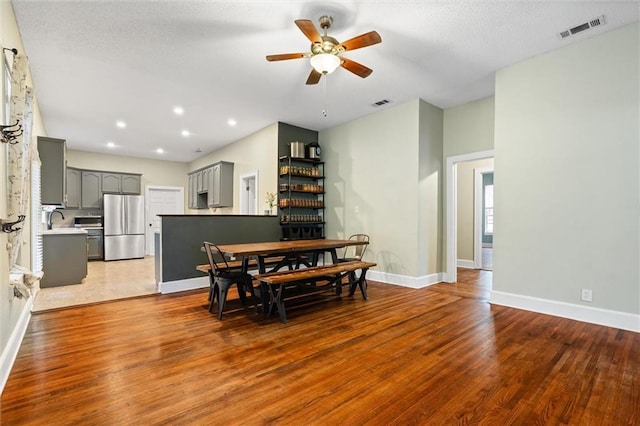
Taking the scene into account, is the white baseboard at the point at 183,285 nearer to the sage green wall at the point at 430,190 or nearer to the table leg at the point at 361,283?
the table leg at the point at 361,283

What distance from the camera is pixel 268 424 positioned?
161 centimetres

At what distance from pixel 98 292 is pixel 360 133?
16.2 feet

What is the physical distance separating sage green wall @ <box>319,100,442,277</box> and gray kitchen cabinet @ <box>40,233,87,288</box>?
456cm

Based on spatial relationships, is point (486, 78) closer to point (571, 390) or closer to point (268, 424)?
point (571, 390)

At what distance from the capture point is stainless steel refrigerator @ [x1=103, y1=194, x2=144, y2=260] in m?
7.74

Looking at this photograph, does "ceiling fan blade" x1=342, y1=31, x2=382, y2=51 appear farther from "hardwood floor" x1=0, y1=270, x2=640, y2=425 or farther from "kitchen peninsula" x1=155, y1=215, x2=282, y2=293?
"kitchen peninsula" x1=155, y1=215, x2=282, y2=293

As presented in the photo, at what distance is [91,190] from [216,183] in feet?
11.4

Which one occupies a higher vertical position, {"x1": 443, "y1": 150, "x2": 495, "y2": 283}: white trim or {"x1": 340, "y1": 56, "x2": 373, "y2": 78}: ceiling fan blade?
{"x1": 340, "y1": 56, "x2": 373, "y2": 78}: ceiling fan blade

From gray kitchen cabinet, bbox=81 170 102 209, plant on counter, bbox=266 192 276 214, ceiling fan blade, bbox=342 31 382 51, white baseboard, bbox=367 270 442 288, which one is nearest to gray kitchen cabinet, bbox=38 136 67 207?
plant on counter, bbox=266 192 276 214

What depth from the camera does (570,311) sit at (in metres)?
3.28

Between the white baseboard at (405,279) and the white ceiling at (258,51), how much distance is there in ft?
9.31

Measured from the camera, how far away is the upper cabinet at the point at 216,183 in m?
7.33

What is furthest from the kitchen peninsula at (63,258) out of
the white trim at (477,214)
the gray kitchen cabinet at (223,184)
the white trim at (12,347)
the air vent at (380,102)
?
the white trim at (477,214)

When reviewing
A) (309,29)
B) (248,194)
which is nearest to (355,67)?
(309,29)
